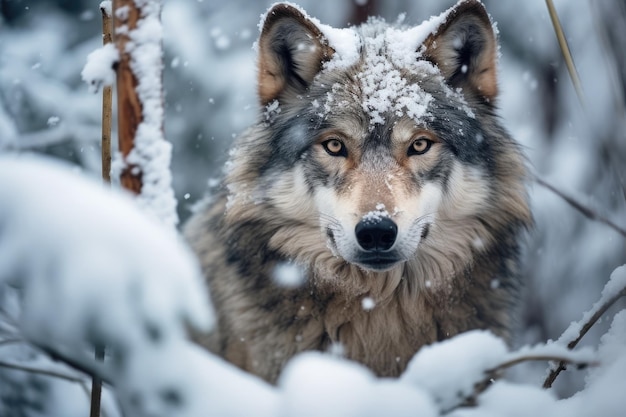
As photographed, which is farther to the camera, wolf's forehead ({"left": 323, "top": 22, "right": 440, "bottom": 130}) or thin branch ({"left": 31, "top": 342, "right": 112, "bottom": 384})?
wolf's forehead ({"left": 323, "top": 22, "right": 440, "bottom": 130})

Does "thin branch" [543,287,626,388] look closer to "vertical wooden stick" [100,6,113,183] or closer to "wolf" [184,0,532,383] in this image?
"wolf" [184,0,532,383]

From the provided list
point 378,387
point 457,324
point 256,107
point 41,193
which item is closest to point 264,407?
point 378,387

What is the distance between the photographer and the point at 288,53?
3.32 m

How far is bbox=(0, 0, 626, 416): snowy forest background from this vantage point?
492cm

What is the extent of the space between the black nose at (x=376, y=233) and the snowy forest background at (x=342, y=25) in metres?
1.49

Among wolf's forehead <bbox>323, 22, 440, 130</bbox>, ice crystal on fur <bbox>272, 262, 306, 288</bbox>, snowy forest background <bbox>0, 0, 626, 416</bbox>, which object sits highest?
snowy forest background <bbox>0, 0, 626, 416</bbox>

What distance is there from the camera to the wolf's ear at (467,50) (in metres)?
3.11

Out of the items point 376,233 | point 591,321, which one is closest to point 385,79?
point 376,233

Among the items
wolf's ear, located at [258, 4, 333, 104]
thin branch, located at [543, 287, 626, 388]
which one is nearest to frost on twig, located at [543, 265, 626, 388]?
thin branch, located at [543, 287, 626, 388]

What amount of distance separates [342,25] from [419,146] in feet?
11.4

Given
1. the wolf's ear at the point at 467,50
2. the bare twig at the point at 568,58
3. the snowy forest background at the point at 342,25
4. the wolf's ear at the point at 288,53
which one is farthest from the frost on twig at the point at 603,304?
the snowy forest background at the point at 342,25

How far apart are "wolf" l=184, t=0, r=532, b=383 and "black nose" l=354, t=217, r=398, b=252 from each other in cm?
29

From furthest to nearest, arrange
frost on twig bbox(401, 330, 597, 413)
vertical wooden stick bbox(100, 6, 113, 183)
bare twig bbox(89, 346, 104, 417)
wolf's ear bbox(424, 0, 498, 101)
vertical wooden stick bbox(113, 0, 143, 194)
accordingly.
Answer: wolf's ear bbox(424, 0, 498, 101)
vertical wooden stick bbox(100, 6, 113, 183)
bare twig bbox(89, 346, 104, 417)
vertical wooden stick bbox(113, 0, 143, 194)
frost on twig bbox(401, 330, 597, 413)

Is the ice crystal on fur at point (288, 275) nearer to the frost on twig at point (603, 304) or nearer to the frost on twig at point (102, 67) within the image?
the frost on twig at point (603, 304)
